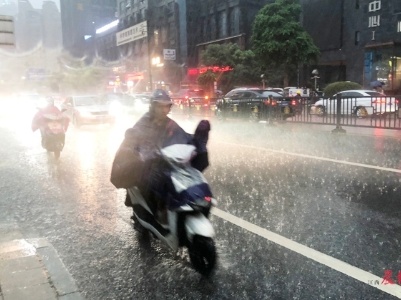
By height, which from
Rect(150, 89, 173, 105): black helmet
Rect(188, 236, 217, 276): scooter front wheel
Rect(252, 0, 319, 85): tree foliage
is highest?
Rect(252, 0, 319, 85): tree foliage

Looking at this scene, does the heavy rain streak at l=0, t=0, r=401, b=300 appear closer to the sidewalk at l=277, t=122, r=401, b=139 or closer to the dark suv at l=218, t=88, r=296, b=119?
the sidewalk at l=277, t=122, r=401, b=139

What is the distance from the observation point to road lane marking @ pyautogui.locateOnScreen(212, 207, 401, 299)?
3.83 meters

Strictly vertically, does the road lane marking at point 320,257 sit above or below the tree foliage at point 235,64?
below

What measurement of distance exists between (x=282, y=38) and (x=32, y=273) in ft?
121

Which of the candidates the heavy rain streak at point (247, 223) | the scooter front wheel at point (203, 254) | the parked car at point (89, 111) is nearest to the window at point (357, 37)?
the parked car at point (89, 111)

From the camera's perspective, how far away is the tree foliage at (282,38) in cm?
3797

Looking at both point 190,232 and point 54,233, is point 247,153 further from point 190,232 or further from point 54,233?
point 190,232

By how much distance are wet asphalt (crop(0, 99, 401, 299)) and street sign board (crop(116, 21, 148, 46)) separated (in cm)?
6645

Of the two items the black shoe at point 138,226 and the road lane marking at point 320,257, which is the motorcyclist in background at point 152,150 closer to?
the black shoe at point 138,226

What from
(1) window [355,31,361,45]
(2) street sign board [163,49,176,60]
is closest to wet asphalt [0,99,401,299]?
(1) window [355,31,361,45]

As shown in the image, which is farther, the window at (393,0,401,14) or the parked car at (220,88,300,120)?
the window at (393,0,401,14)

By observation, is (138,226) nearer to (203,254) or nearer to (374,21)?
(203,254)

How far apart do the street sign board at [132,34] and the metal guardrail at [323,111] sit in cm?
5675

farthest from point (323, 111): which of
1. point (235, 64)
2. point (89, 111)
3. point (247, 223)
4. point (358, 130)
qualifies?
point (235, 64)
